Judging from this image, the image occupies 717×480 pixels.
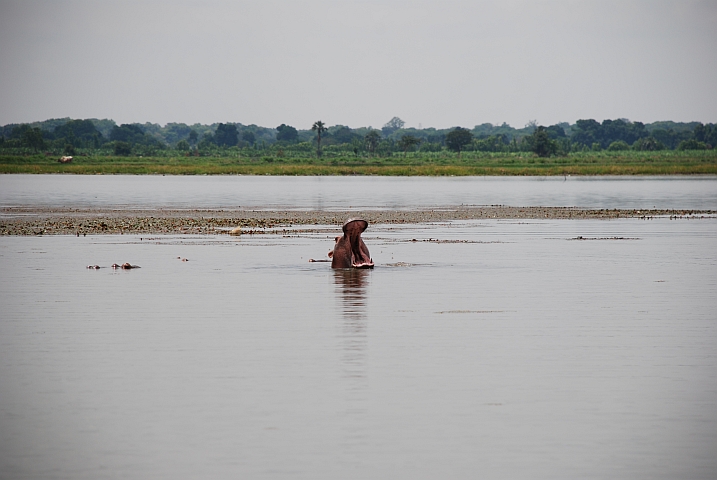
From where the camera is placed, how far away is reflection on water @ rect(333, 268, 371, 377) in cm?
1347

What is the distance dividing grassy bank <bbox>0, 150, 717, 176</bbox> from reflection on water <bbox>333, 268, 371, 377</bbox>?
102190 mm

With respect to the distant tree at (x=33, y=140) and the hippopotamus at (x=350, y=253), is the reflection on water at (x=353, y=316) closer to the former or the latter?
the hippopotamus at (x=350, y=253)

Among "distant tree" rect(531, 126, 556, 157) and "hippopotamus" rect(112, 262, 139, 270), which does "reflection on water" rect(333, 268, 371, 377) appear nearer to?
"hippopotamus" rect(112, 262, 139, 270)

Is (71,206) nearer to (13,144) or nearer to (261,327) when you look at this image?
(261,327)

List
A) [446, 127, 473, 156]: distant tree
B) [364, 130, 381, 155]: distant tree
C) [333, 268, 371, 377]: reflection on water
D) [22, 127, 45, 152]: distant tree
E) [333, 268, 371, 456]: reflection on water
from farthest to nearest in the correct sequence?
[446, 127, 473, 156]: distant tree < [364, 130, 381, 155]: distant tree < [22, 127, 45, 152]: distant tree < [333, 268, 371, 377]: reflection on water < [333, 268, 371, 456]: reflection on water

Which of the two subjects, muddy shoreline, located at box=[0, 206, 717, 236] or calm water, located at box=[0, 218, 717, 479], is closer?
calm water, located at box=[0, 218, 717, 479]

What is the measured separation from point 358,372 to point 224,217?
104 feet

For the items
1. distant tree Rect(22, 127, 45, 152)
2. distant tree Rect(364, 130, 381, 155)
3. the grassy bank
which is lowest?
the grassy bank

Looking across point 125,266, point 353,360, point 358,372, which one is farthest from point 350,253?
point 358,372

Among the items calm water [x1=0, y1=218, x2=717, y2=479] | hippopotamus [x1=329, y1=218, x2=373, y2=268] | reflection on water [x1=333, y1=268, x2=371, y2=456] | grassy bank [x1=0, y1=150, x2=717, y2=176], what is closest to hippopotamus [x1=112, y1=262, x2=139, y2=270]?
calm water [x1=0, y1=218, x2=717, y2=479]

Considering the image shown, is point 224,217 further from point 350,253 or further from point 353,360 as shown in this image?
point 353,360

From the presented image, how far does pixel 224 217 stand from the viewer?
4394cm

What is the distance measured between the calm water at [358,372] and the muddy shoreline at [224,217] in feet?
41.2

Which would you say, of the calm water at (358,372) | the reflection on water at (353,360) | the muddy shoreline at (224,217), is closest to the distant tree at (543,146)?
the muddy shoreline at (224,217)
